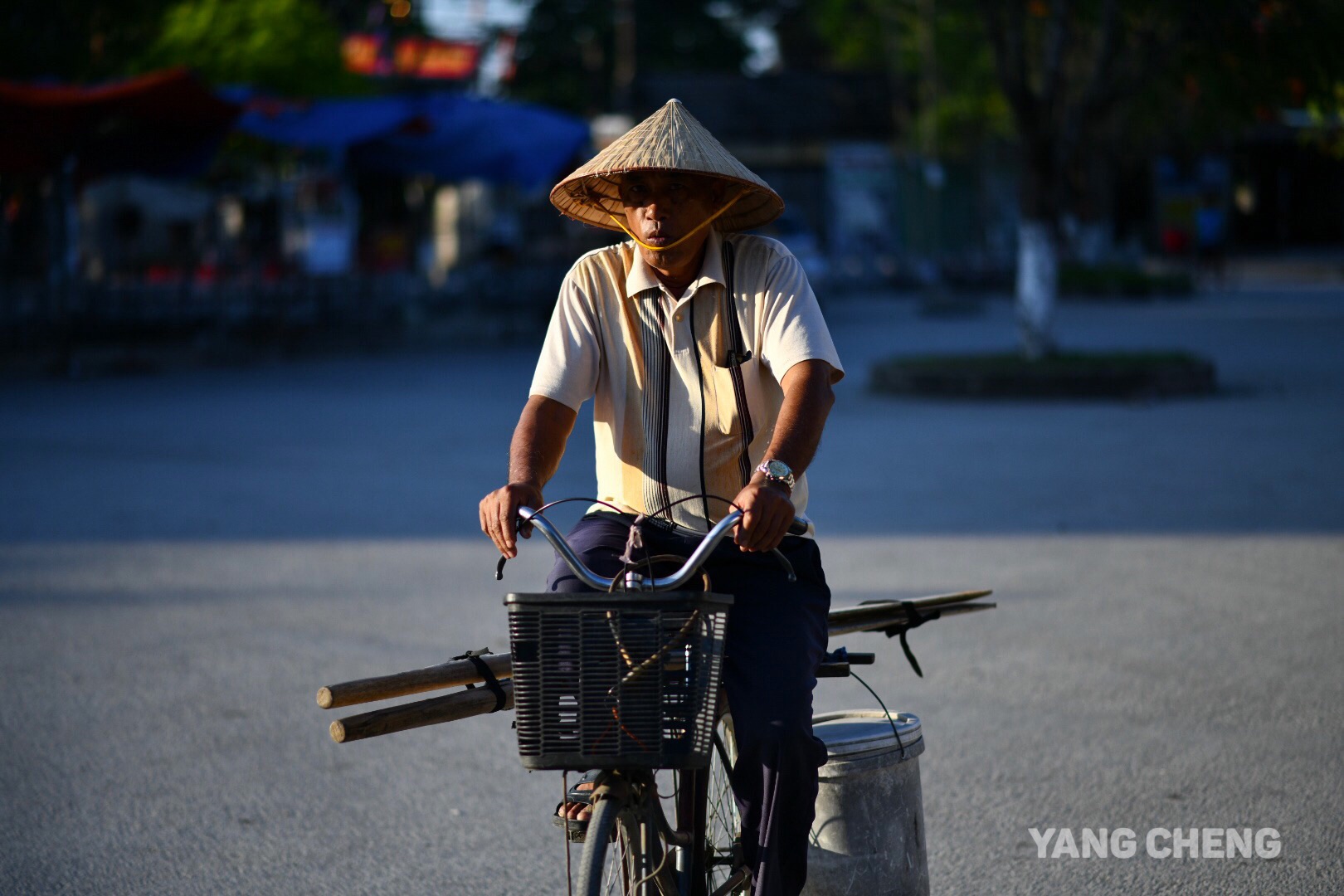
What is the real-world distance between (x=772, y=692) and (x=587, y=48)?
4094 centimetres

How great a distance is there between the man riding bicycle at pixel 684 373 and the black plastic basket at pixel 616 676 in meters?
0.39

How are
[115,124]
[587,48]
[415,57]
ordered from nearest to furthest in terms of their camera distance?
[115,124] < [587,48] < [415,57]

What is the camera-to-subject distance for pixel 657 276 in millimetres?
3111

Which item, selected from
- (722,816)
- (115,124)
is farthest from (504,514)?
(115,124)

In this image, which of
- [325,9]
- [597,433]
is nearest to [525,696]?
[597,433]

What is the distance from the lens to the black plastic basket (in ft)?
7.93

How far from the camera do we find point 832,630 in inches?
127

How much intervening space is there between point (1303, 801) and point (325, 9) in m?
32.3

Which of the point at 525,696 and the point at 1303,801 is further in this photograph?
the point at 1303,801

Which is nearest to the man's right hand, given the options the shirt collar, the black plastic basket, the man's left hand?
the black plastic basket

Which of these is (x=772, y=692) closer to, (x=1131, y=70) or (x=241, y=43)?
(x=1131, y=70)

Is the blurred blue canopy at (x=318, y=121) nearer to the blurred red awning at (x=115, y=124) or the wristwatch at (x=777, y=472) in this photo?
the blurred red awning at (x=115, y=124)

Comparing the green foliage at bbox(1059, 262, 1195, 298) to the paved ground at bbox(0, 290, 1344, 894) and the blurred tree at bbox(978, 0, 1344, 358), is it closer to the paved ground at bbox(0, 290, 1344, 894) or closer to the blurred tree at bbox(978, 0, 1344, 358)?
the blurred tree at bbox(978, 0, 1344, 358)

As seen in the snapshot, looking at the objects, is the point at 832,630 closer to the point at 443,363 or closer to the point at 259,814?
the point at 259,814
